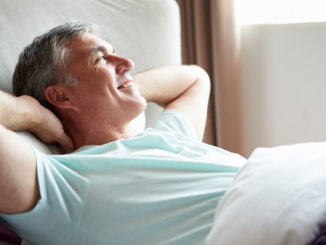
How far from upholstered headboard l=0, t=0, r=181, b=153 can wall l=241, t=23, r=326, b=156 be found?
744 mm

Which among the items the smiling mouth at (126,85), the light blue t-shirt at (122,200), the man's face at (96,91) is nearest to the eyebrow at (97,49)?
the man's face at (96,91)

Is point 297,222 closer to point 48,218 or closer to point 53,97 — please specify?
point 48,218

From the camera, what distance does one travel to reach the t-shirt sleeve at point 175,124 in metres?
1.78

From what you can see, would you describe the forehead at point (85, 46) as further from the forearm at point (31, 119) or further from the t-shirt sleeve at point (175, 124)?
the t-shirt sleeve at point (175, 124)

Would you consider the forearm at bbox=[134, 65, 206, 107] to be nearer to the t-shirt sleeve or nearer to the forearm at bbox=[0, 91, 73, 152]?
the t-shirt sleeve

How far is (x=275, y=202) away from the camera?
103 centimetres

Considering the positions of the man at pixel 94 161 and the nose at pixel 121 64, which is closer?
the man at pixel 94 161

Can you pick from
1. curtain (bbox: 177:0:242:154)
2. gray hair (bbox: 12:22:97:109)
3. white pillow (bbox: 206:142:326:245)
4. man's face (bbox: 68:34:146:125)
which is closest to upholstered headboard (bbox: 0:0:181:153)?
gray hair (bbox: 12:22:97:109)

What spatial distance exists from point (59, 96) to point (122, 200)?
17.9 inches

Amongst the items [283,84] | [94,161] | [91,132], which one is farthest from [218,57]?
[94,161]

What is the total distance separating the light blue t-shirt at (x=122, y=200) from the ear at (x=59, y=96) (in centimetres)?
27

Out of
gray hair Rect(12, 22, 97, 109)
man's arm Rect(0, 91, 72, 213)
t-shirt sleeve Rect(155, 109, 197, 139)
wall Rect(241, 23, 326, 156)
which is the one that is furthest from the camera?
wall Rect(241, 23, 326, 156)

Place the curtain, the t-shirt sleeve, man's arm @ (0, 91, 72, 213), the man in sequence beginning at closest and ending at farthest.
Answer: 1. man's arm @ (0, 91, 72, 213)
2. the man
3. the t-shirt sleeve
4. the curtain

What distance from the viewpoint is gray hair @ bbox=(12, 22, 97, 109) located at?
1.57 m
